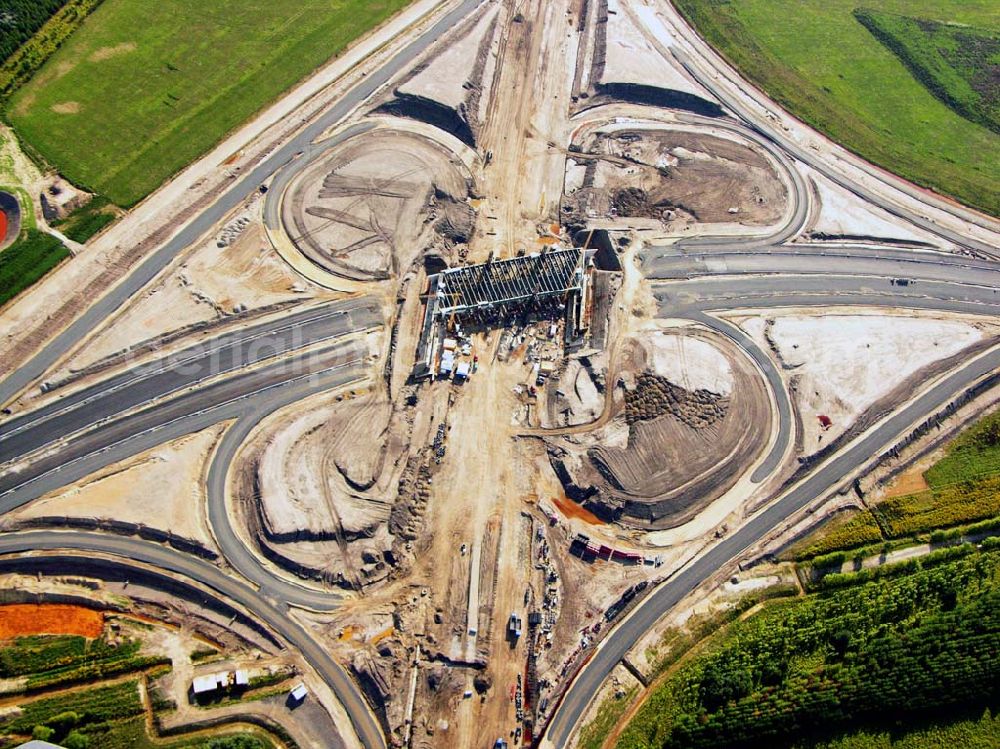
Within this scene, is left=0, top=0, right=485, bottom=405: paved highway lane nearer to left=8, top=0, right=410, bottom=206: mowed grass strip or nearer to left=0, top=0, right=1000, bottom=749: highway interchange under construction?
left=0, top=0, right=1000, bottom=749: highway interchange under construction

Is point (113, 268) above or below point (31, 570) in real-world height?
above

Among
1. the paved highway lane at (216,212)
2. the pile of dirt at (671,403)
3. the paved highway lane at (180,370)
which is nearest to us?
the paved highway lane at (180,370)

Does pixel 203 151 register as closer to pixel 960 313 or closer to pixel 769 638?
pixel 769 638

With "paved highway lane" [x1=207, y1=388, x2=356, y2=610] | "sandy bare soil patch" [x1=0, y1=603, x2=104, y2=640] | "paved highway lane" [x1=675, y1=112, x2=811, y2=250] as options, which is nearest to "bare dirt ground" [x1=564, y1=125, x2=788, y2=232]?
"paved highway lane" [x1=675, y1=112, x2=811, y2=250]

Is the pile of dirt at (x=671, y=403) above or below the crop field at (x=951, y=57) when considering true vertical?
below

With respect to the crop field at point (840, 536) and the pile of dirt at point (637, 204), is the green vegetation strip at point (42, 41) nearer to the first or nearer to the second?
the pile of dirt at point (637, 204)

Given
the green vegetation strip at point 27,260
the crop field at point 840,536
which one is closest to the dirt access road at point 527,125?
the crop field at point 840,536

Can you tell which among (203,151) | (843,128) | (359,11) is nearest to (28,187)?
(203,151)
